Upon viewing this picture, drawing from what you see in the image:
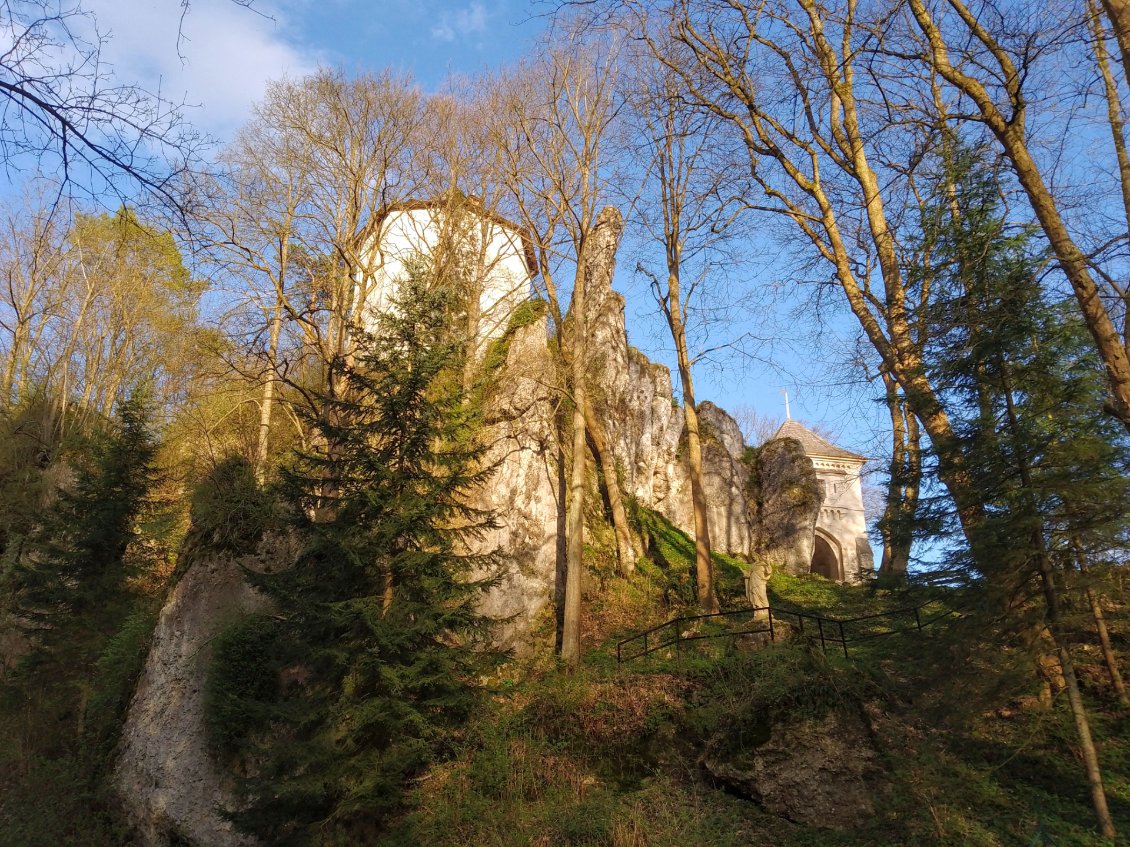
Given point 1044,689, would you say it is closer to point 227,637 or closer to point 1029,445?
point 1029,445

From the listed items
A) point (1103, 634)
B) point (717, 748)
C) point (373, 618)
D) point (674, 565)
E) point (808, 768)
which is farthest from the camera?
point (674, 565)

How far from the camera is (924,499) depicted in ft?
32.0

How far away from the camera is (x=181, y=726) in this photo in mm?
12992

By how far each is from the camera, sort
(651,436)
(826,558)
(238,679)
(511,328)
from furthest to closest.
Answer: (826,558) < (651,436) < (511,328) < (238,679)

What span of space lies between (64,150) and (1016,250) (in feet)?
35.1

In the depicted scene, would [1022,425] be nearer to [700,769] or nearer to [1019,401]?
[1019,401]

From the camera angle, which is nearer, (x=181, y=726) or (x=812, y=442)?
(x=181, y=726)

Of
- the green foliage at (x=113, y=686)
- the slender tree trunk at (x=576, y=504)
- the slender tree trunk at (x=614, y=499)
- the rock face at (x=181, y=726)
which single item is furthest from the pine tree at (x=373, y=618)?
the slender tree trunk at (x=614, y=499)

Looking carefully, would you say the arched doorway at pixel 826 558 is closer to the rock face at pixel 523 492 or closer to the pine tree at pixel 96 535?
the rock face at pixel 523 492

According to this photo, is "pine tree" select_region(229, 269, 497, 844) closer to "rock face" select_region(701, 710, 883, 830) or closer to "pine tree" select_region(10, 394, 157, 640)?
"rock face" select_region(701, 710, 883, 830)

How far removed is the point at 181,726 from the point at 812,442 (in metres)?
30.8

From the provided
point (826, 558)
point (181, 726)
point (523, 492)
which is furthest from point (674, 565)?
point (826, 558)

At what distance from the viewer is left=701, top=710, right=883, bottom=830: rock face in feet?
30.8

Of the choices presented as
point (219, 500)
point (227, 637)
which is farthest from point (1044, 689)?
point (219, 500)
